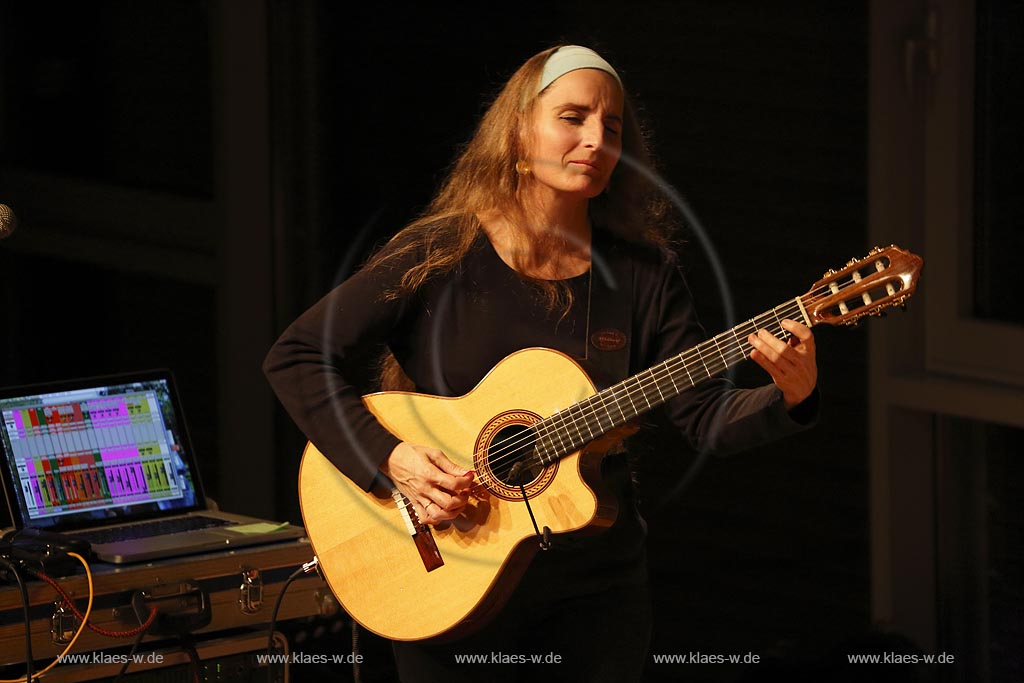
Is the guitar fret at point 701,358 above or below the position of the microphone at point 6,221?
below

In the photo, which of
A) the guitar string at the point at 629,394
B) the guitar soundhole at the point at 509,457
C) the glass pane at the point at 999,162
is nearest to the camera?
the guitar string at the point at 629,394

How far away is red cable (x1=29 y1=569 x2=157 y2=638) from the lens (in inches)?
99.3

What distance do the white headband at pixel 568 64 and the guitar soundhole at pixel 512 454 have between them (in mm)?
587

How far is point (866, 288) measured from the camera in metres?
2.15

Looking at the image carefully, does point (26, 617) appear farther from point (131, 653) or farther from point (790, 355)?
point (790, 355)

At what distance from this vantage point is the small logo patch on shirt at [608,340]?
2369mm

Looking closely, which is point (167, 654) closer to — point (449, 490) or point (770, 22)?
point (449, 490)

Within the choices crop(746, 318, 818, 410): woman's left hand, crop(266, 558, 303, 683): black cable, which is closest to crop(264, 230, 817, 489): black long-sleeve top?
crop(746, 318, 818, 410): woman's left hand

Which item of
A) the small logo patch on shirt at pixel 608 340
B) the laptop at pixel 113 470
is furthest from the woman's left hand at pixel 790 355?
the laptop at pixel 113 470

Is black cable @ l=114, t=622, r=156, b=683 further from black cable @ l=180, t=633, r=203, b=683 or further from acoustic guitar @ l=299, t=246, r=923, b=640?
acoustic guitar @ l=299, t=246, r=923, b=640

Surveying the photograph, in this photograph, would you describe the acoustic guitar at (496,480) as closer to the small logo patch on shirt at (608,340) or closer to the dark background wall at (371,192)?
the small logo patch on shirt at (608,340)

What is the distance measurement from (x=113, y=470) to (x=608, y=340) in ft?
3.80

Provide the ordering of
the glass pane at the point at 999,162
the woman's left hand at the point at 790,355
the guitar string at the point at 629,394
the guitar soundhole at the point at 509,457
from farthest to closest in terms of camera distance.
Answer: the glass pane at the point at 999,162
the guitar soundhole at the point at 509,457
the guitar string at the point at 629,394
the woman's left hand at the point at 790,355

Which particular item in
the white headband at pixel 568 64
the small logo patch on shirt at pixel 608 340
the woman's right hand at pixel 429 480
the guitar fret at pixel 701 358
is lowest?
the woman's right hand at pixel 429 480
